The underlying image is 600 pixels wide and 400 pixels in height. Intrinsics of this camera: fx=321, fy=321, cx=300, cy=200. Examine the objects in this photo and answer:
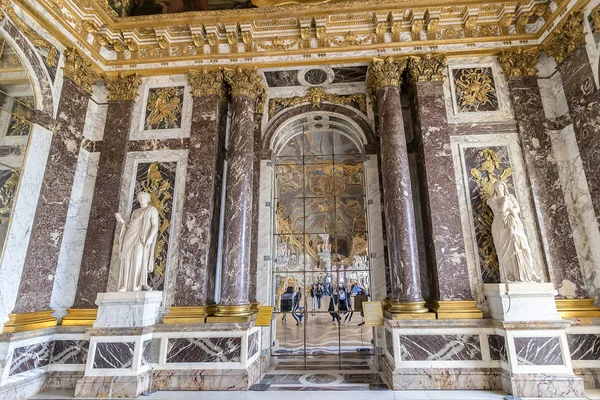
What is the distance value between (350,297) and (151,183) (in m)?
4.62

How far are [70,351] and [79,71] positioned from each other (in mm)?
4965

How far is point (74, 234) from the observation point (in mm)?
5855

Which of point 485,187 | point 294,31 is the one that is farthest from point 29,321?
point 485,187

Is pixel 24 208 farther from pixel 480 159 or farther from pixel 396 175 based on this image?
pixel 480 159

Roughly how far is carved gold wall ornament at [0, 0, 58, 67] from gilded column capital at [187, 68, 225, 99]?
225cm

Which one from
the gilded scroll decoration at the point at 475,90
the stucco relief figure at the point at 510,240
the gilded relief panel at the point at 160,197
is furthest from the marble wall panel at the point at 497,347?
the gilded relief panel at the point at 160,197

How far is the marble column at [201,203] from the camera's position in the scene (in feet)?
18.1

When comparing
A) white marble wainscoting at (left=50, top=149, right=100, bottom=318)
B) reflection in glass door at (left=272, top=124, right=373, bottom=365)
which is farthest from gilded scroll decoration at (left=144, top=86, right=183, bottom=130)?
reflection in glass door at (left=272, top=124, right=373, bottom=365)

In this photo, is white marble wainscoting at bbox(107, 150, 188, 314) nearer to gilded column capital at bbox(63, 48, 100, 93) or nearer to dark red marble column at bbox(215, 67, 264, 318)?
dark red marble column at bbox(215, 67, 264, 318)

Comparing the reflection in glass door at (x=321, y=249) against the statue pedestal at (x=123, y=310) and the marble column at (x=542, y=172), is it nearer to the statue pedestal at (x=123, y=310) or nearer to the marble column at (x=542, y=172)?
the statue pedestal at (x=123, y=310)

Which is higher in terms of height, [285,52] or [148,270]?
[285,52]

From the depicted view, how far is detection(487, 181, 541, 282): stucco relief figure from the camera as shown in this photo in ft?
15.8

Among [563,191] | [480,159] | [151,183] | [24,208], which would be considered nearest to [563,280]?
[563,191]

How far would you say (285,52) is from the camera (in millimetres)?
6465
